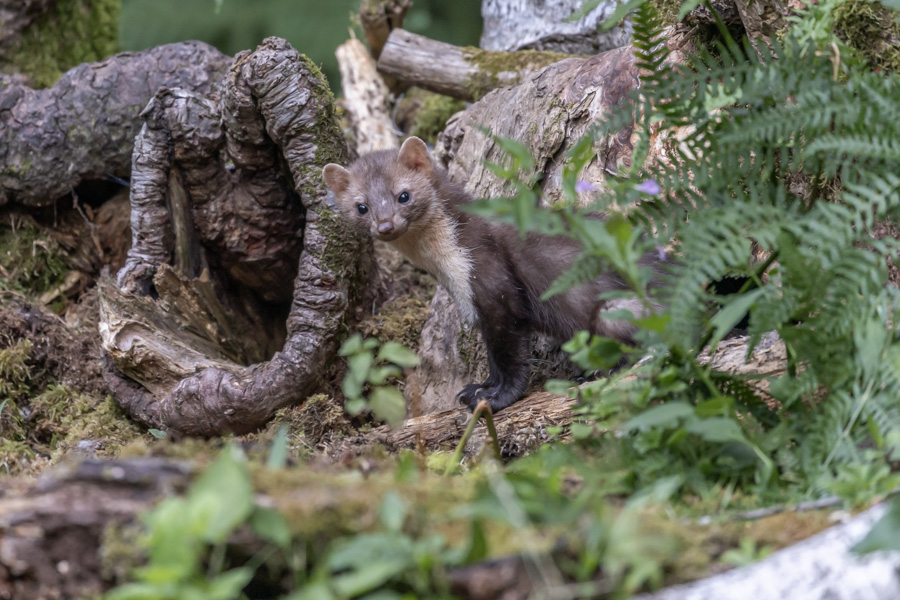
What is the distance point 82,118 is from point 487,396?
392cm

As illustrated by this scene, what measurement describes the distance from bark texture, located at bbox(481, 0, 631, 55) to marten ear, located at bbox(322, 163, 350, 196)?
9.79ft

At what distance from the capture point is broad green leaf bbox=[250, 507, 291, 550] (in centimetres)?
163

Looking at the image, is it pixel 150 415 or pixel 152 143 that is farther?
pixel 152 143

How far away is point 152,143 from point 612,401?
4.13m

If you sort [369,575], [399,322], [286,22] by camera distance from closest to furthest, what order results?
1. [369,575]
2. [399,322]
3. [286,22]

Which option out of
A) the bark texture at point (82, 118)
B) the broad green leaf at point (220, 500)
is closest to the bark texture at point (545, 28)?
the bark texture at point (82, 118)

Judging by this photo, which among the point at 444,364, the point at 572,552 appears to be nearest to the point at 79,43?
the point at 444,364

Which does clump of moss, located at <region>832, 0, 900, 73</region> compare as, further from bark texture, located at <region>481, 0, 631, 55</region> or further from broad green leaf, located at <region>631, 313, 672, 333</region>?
bark texture, located at <region>481, 0, 631, 55</region>

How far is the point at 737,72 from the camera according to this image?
→ 2.57 metres

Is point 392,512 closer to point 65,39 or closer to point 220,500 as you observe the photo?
point 220,500

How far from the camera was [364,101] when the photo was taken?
7.96m

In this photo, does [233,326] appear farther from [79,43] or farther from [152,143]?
[79,43]

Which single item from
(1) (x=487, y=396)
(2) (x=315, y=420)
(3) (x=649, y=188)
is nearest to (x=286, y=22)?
(2) (x=315, y=420)

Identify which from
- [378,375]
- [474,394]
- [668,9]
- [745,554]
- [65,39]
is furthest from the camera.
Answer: [65,39]
